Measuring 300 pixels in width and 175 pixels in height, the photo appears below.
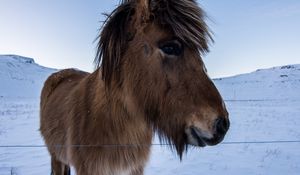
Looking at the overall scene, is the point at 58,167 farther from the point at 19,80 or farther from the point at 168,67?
the point at 19,80

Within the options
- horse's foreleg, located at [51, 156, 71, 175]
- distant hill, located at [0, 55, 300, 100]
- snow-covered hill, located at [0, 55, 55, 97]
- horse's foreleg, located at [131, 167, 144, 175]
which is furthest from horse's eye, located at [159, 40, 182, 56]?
snow-covered hill, located at [0, 55, 55, 97]

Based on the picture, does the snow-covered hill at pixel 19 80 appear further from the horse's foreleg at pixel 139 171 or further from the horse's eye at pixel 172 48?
the horse's eye at pixel 172 48

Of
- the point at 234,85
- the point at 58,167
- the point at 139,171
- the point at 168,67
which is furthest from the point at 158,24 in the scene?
the point at 234,85

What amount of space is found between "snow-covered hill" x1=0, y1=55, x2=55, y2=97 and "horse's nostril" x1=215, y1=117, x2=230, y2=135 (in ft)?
143

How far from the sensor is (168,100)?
2.50 meters

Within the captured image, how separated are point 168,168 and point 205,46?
4.47m

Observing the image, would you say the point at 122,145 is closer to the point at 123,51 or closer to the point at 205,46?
the point at 123,51

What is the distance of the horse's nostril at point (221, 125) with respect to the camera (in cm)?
223

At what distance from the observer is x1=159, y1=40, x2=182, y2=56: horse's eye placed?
252 centimetres

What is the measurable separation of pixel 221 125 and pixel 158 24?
93 centimetres

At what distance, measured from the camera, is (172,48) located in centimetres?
253

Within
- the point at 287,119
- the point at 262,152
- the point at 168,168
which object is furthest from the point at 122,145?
the point at 287,119

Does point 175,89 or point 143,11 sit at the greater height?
point 143,11

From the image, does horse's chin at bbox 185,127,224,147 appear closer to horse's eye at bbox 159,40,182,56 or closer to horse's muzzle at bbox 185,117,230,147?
horse's muzzle at bbox 185,117,230,147
